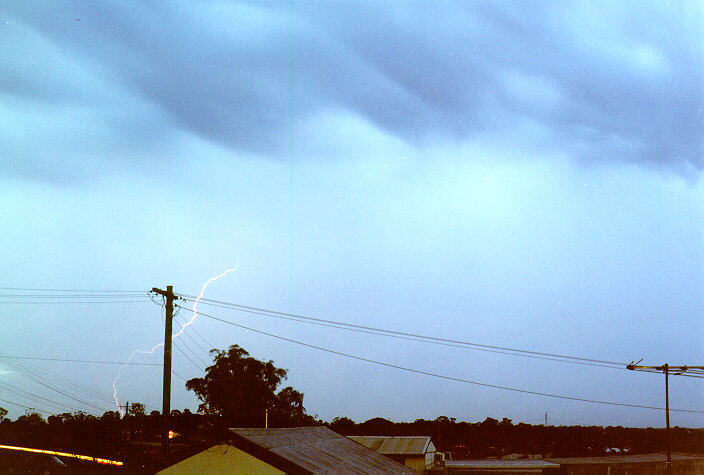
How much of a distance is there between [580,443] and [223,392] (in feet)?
249

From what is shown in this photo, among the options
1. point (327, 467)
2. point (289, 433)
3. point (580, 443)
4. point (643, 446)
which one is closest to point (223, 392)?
point (289, 433)

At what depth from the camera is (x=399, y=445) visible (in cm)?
6250

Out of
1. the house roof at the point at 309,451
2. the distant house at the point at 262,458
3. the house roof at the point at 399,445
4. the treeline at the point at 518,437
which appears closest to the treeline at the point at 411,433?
the treeline at the point at 518,437

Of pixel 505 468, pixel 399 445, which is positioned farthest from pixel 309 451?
pixel 399 445

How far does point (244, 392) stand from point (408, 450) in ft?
61.5

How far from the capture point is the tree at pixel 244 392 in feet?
222

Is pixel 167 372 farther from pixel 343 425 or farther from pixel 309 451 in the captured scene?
pixel 343 425

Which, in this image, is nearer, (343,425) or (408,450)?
(408,450)

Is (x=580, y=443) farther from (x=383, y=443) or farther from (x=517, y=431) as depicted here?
(x=383, y=443)

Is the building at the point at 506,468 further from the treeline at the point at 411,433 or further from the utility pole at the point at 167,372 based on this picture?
the utility pole at the point at 167,372

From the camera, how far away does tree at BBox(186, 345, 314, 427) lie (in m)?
67.8

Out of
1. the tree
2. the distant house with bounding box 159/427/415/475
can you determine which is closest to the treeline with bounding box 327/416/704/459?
the tree

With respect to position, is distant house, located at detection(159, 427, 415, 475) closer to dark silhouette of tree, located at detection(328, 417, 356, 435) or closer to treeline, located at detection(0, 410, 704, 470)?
treeline, located at detection(0, 410, 704, 470)

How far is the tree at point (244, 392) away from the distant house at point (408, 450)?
929cm
